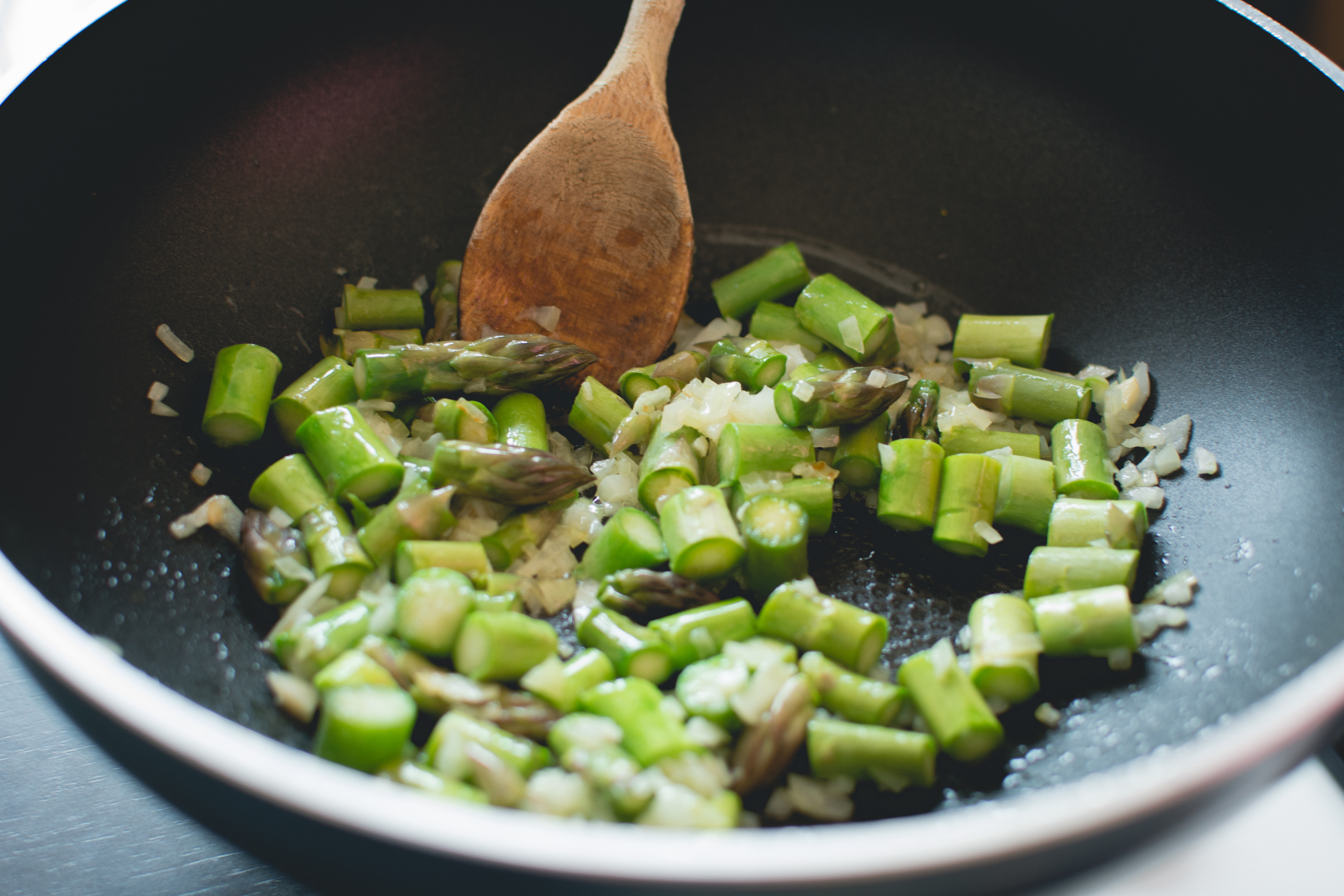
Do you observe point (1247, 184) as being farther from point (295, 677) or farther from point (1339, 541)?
point (295, 677)

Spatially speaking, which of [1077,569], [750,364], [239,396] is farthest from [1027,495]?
[239,396]

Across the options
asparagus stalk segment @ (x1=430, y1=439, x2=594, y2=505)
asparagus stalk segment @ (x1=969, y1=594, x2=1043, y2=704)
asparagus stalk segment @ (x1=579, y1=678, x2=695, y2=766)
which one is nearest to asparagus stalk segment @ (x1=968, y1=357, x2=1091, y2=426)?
asparagus stalk segment @ (x1=969, y1=594, x2=1043, y2=704)

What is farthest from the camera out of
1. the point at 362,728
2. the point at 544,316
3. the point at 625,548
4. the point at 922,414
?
the point at 544,316

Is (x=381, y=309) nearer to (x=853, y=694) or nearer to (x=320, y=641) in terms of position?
(x=320, y=641)

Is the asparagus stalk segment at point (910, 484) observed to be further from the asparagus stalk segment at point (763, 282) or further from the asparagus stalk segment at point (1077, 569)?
the asparagus stalk segment at point (763, 282)

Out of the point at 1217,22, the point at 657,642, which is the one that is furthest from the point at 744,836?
the point at 1217,22

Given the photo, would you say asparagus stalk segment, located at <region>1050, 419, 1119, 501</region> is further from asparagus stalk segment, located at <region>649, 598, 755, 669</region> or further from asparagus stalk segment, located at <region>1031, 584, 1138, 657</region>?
asparagus stalk segment, located at <region>649, 598, 755, 669</region>
